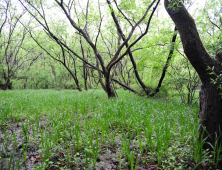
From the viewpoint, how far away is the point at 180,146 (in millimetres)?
2168

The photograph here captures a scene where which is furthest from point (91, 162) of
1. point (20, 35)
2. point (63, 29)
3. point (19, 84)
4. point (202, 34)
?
point (19, 84)

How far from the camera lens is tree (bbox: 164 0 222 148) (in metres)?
1.77

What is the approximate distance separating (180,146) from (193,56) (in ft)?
4.74

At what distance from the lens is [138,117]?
325 centimetres

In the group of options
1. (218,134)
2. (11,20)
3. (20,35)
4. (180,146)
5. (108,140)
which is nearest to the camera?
(218,134)

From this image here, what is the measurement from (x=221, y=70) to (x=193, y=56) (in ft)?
1.28

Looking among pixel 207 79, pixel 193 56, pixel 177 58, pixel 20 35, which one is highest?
pixel 20 35

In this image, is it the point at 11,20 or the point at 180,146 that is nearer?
the point at 180,146

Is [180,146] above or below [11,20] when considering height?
below

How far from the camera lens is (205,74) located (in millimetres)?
1863

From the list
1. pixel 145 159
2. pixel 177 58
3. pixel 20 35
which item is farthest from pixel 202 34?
pixel 20 35

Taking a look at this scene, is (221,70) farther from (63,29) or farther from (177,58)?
(63,29)

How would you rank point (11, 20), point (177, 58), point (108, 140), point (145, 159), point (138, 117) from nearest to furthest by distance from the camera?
point (145, 159), point (108, 140), point (138, 117), point (177, 58), point (11, 20)

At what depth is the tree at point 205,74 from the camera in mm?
1769
